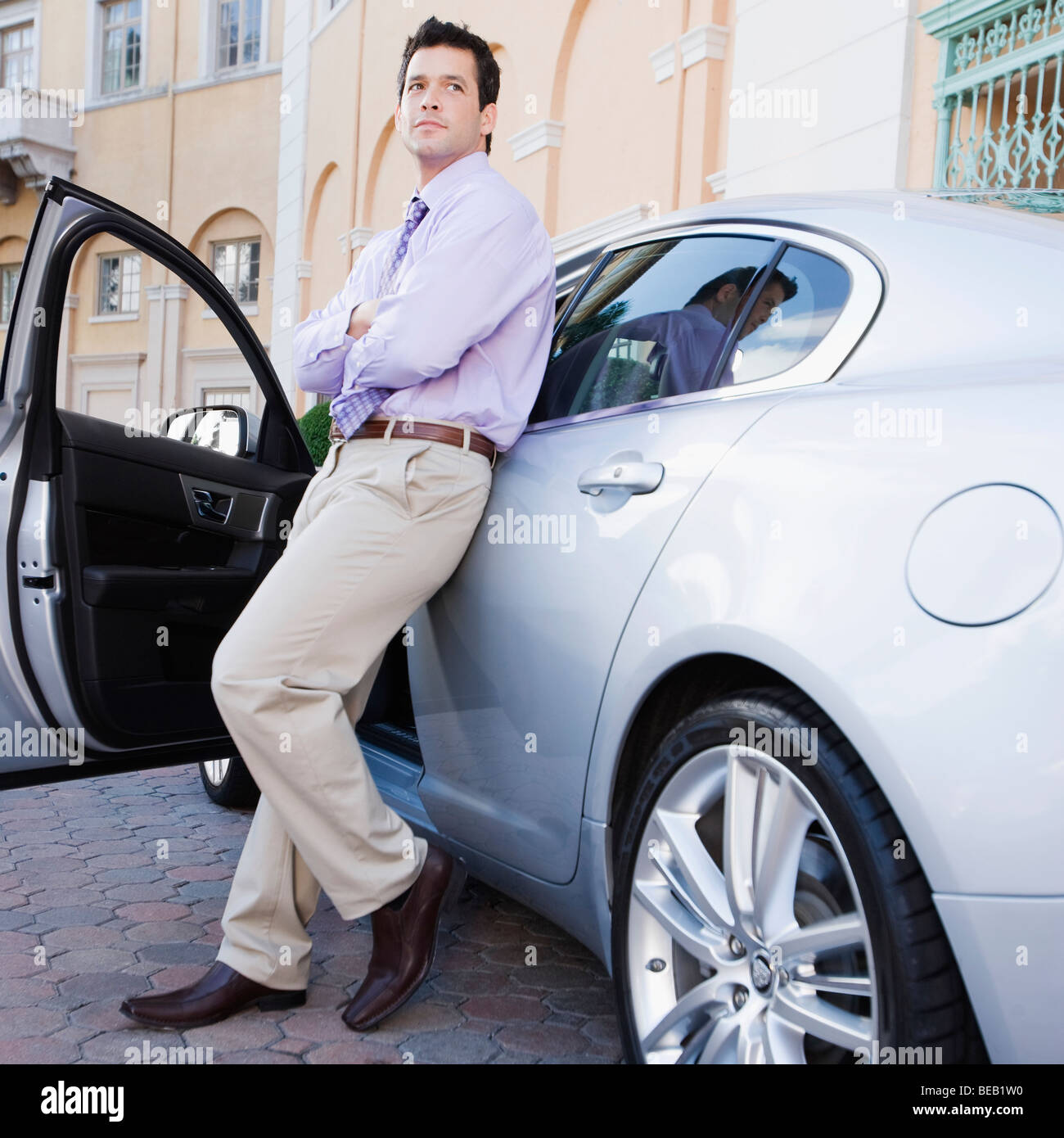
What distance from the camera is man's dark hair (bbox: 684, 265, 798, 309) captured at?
81.4 inches

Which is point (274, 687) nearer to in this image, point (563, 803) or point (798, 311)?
point (563, 803)

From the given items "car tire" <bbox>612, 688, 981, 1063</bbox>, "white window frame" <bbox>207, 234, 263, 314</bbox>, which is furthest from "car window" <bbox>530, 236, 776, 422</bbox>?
"white window frame" <bbox>207, 234, 263, 314</bbox>

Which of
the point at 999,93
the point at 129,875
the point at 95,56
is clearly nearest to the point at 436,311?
the point at 129,875

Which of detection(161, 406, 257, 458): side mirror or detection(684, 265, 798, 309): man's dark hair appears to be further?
detection(161, 406, 257, 458): side mirror

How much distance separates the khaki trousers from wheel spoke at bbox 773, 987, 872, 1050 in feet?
2.94

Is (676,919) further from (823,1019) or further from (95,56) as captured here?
(95,56)

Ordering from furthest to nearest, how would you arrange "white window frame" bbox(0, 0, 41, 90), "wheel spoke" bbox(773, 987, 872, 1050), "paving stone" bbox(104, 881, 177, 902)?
"white window frame" bbox(0, 0, 41, 90) < "paving stone" bbox(104, 881, 177, 902) < "wheel spoke" bbox(773, 987, 872, 1050)

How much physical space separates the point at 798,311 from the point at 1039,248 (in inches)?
15.3

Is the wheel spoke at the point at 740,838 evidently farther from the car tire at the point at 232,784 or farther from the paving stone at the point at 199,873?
the car tire at the point at 232,784

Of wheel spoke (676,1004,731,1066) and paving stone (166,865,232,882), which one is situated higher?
wheel spoke (676,1004,731,1066)

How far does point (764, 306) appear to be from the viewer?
210 cm

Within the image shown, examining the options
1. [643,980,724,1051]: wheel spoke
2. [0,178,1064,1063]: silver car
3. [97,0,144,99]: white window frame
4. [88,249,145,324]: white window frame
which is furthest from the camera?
[97,0,144,99]: white window frame

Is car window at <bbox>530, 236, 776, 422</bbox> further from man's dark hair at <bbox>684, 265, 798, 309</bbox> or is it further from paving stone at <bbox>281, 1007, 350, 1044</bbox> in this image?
paving stone at <bbox>281, 1007, 350, 1044</bbox>

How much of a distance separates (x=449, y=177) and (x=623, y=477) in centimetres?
93
